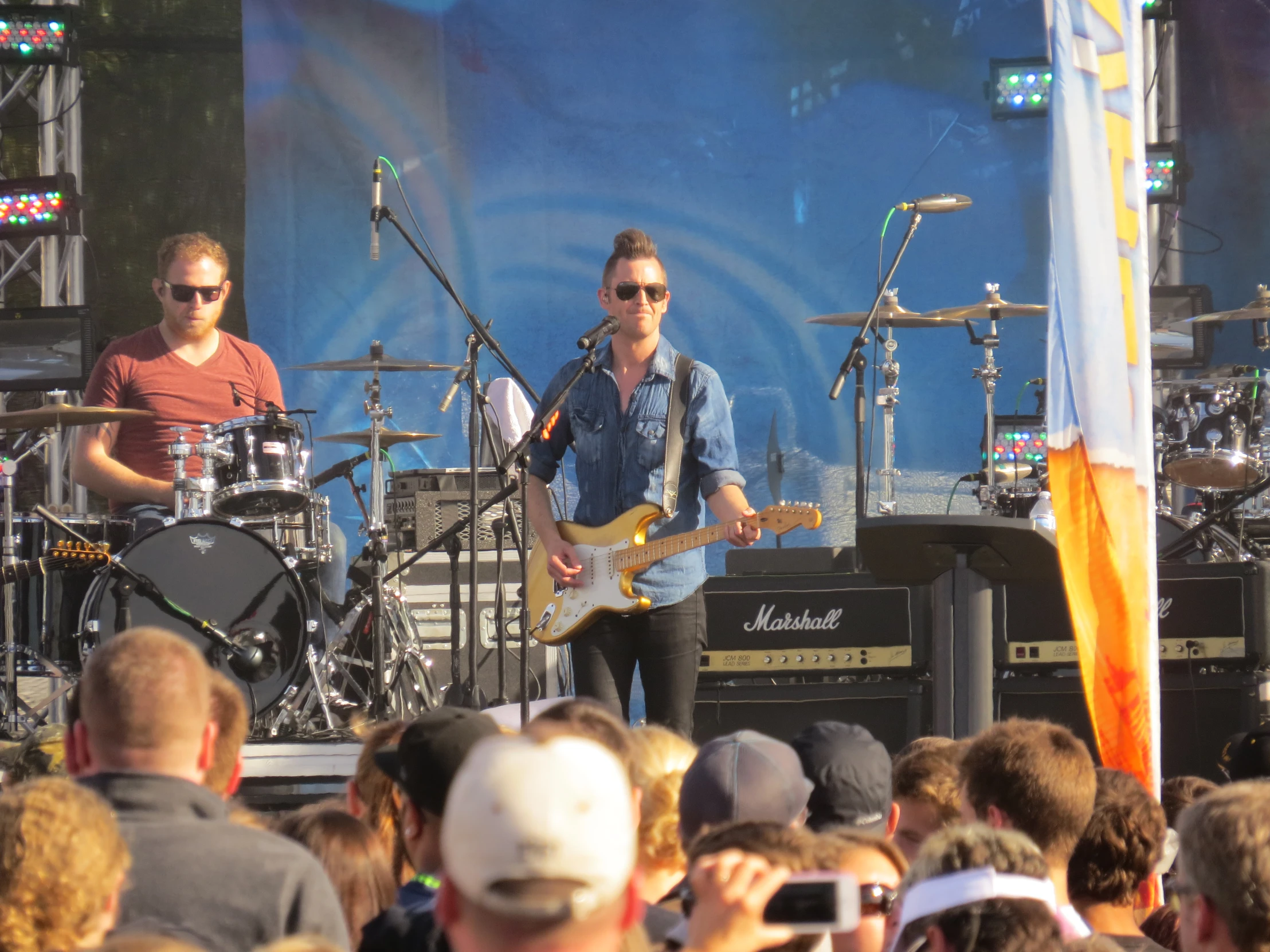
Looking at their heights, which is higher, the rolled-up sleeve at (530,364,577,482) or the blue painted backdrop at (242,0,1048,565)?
the blue painted backdrop at (242,0,1048,565)

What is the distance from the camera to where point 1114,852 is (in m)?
3.03

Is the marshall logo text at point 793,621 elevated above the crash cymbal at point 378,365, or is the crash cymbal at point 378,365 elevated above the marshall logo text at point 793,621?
the crash cymbal at point 378,365

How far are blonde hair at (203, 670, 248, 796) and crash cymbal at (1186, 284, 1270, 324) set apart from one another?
26.0ft

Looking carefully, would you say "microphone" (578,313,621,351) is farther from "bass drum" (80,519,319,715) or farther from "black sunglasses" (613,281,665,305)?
"bass drum" (80,519,319,715)

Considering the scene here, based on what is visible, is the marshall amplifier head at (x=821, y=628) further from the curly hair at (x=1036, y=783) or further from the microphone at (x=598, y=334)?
the curly hair at (x=1036, y=783)

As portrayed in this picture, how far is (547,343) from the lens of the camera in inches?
444

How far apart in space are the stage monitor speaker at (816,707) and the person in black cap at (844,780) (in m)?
3.26

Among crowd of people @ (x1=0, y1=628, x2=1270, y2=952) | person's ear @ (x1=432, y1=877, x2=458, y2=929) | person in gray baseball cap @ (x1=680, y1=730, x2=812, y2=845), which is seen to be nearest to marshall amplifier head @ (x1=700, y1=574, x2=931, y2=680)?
crowd of people @ (x1=0, y1=628, x2=1270, y2=952)

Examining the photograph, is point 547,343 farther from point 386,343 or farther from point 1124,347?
point 1124,347

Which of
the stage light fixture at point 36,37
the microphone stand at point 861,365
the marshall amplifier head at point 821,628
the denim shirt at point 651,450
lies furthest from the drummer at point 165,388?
the stage light fixture at point 36,37

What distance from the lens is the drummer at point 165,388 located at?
6422 mm

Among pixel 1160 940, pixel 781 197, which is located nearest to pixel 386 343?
pixel 781 197

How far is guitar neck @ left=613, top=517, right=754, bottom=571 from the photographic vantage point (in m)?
4.85

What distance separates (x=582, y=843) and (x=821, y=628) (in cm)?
542
